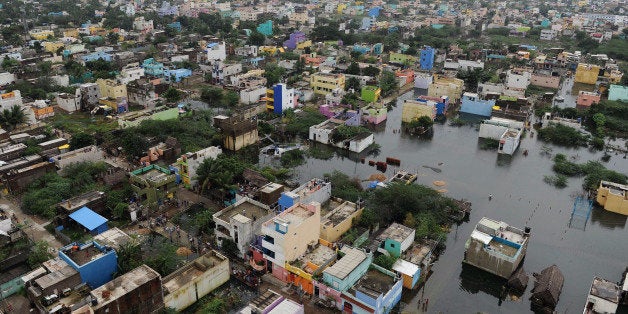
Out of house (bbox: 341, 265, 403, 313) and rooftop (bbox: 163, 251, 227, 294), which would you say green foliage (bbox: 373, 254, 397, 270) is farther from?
rooftop (bbox: 163, 251, 227, 294)

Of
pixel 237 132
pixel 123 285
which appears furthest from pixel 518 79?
pixel 123 285

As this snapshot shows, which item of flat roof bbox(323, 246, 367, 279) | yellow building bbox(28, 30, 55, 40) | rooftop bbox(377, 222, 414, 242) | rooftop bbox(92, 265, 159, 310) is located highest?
yellow building bbox(28, 30, 55, 40)

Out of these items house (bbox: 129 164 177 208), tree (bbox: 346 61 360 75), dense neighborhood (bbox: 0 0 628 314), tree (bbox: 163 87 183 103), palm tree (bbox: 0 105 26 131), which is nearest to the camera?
dense neighborhood (bbox: 0 0 628 314)

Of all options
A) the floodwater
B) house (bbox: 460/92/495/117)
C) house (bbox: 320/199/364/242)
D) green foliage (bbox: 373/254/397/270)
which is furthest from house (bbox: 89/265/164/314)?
house (bbox: 460/92/495/117)

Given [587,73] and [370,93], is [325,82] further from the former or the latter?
[587,73]

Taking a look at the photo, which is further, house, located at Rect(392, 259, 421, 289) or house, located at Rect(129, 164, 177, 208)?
house, located at Rect(129, 164, 177, 208)

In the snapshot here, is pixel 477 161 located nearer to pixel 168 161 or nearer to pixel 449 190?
pixel 449 190

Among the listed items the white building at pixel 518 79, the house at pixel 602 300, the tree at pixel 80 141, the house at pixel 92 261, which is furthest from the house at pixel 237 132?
the white building at pixel 518 79

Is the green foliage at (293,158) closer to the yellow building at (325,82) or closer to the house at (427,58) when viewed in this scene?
the yellow building at (325,82)
